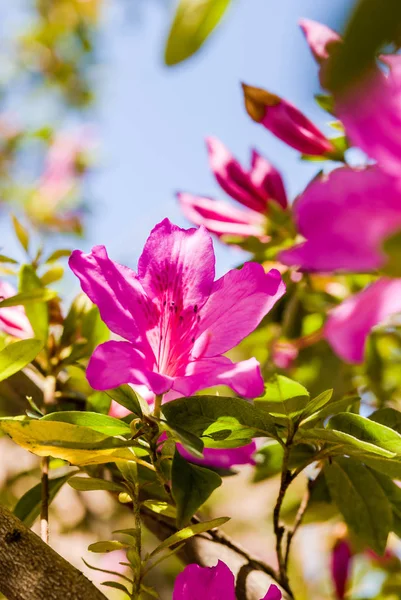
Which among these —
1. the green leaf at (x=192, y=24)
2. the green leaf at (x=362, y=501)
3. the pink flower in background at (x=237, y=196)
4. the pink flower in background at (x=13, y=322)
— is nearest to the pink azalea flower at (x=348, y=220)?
the green leaf at (x=192, y=24)

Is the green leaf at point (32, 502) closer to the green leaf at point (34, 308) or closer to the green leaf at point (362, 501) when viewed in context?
the green leaf at point (34, 308)

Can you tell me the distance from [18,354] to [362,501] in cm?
38

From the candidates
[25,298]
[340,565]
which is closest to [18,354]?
[25,298]

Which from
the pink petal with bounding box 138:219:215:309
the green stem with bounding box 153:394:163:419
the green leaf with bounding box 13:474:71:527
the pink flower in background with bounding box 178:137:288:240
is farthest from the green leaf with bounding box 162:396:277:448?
the pink flower in background with bounding box 178:137:288:240

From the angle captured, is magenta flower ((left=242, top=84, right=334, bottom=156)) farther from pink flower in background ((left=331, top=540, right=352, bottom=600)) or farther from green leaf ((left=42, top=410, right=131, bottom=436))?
pink flower in background ((left=331, top=540, right=352, bottom=600))

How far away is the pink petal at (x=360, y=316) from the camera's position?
1.10 ft

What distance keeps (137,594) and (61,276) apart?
1.46 ft

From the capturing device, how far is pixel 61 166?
2887 millimetres

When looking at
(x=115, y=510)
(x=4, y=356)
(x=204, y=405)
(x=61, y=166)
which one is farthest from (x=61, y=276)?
(x=61, y=166)

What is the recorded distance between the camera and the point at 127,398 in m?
0.60

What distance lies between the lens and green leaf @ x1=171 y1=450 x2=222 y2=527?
1.70 ft

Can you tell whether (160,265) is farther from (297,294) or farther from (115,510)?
(115,510)

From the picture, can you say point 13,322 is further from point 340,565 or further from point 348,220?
point 340,565

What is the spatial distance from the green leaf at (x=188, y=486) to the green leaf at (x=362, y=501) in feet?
0.73
